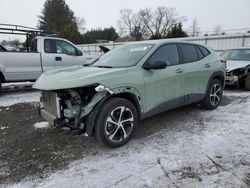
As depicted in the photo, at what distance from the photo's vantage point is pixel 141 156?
3238mm

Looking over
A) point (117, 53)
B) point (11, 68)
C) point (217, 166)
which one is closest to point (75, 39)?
point (11, 68)

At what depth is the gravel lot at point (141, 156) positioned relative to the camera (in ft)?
8.82

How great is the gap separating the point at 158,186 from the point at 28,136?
262 cm

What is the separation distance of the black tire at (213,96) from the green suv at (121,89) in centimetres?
50

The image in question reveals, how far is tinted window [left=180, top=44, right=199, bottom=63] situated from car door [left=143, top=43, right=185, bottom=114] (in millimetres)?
207

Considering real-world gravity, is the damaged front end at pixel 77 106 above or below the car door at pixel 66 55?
below

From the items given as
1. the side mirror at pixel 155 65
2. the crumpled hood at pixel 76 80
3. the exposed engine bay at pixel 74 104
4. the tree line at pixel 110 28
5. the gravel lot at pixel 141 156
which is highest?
the tree line at pixel 110 28

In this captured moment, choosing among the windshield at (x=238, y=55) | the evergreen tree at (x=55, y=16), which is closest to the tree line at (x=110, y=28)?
the evergreen tree at (x=55, y=16)

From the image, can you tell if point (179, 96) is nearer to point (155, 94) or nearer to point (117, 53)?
point (155, 94)

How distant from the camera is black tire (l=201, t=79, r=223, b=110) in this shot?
5.24 metres

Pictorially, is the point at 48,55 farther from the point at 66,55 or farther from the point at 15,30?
the point at 15,30

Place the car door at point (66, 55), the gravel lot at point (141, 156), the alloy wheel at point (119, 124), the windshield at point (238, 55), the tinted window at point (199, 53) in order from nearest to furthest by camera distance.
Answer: the gravel lot at point (141, 156)
the alloy wheel at point (119, 124)
the tinted window at point (199, 53)
the car door at point (66, 55)
the windshield at point (238, 55)

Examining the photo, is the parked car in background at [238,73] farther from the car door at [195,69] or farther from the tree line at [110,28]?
the tree line at [110,28]

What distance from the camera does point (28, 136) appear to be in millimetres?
4027
